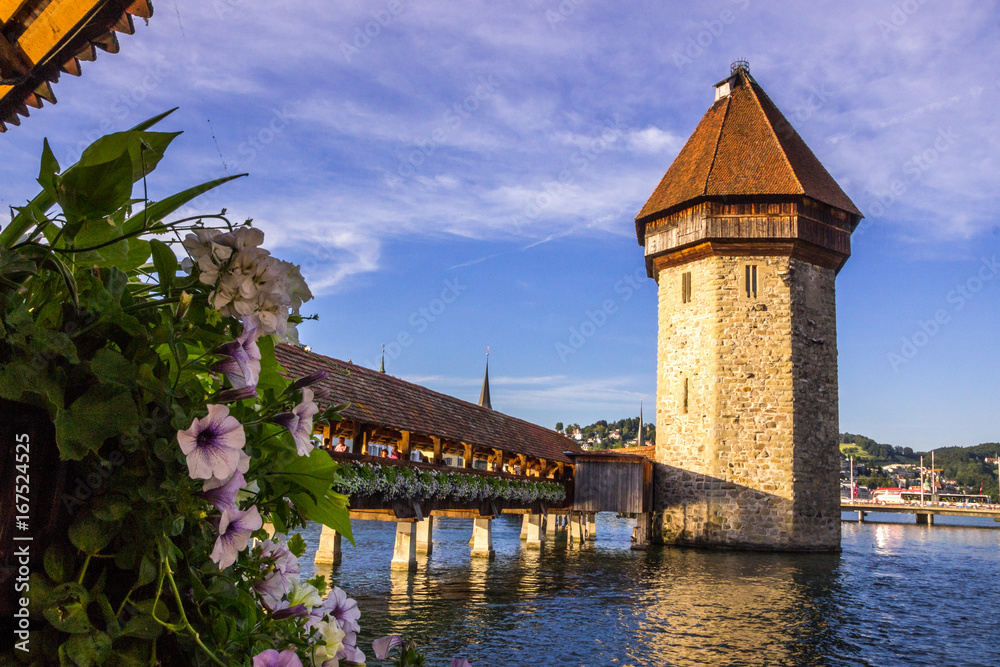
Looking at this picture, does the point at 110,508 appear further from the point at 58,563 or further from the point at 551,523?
the point at 551,523

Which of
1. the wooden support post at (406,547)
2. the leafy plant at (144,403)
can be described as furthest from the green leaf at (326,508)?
the wooden support post at (406,547)

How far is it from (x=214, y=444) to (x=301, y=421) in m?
0.13

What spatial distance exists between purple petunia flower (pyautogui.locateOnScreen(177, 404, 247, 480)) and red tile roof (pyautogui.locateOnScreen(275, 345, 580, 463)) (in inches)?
320

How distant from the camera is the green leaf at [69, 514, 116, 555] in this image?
2.02ft

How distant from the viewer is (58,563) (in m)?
0.61

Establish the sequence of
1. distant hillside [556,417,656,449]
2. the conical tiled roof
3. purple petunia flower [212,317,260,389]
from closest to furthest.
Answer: purple petunia flower [212,317,260,389] → the conical tiled roof → distant hillside [556,417,656,449]

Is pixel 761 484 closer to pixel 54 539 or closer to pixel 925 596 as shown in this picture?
pixel 925 596

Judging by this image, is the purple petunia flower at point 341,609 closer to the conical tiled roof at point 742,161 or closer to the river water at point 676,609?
the river water at point 676,609

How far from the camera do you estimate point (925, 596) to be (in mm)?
13625

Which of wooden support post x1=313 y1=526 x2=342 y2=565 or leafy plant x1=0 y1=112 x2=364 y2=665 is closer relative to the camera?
leafy plant x1=0 y1=112 x2=364 y2=665

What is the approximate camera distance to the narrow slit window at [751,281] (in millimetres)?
20078

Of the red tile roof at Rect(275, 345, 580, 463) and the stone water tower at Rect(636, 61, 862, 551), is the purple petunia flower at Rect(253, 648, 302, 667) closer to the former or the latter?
the red tile roof at Rect(275, 345, 580, 463)

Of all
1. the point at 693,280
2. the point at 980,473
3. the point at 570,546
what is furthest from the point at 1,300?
the point at 980,473

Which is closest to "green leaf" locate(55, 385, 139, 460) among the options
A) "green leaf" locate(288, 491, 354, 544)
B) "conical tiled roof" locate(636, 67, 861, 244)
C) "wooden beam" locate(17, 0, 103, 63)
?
"green leaf" locate(288, 491, 354, 544)
